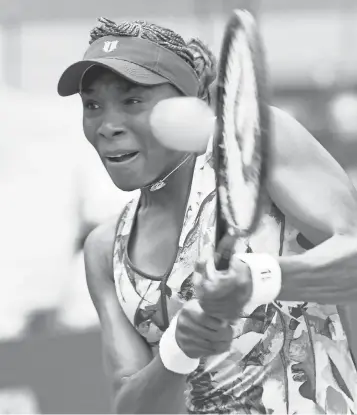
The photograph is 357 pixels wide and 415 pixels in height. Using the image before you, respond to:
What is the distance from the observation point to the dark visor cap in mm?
1721

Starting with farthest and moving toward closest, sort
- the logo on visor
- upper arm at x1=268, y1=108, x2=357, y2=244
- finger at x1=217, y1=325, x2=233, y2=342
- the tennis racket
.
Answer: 1. the logo on visor
2. upper arm at x1=268, y1=108, x2=357, y2=244
3. finger at x1=217, y1=325, x2=233, y2=342
4. the tennis racket

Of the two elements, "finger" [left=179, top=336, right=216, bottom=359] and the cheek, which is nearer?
"finger" [left=179, top=336, right=216, bottom=359]

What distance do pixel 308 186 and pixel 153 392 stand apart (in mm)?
549

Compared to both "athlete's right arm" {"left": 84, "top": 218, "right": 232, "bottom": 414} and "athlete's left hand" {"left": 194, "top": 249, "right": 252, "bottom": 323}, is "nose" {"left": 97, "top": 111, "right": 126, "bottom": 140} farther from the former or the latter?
"athlete's left hand" {"left": 194, "top": 249, "right": 252, "bottom": 323}

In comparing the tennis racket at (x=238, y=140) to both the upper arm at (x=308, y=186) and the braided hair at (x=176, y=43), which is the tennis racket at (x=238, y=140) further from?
the braided hair at (x=176, y=43)

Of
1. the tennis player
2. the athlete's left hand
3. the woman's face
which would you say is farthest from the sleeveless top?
the athlete's left hand

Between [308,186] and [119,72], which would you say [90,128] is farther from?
[308,186]

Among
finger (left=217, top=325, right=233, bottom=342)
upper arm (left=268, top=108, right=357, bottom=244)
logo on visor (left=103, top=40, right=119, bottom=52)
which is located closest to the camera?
finger (left=217, top=325, right=233, bottom=342)

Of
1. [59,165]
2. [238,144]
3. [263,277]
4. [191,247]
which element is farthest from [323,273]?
[59,165]

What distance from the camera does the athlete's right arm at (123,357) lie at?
1.79m

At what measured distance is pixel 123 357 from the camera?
1948mm

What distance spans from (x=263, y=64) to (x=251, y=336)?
0.62 meters

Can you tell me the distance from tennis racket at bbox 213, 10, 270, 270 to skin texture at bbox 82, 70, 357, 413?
7cm

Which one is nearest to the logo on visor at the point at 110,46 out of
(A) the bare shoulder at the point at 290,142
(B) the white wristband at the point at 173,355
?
(A) the bare shoulder at the point at 290,142
